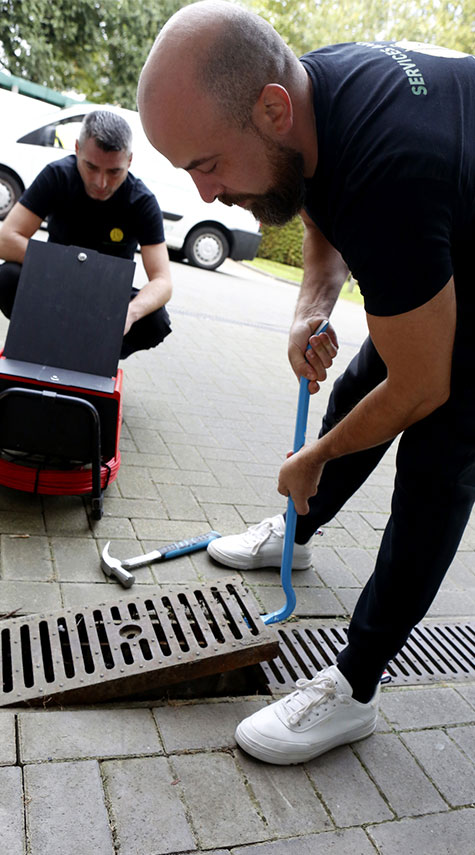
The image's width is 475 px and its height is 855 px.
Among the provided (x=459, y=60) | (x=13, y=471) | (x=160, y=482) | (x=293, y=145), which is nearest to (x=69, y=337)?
(x=13, y=471)

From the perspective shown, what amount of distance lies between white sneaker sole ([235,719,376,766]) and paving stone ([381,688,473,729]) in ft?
0.66

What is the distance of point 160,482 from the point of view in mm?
3090

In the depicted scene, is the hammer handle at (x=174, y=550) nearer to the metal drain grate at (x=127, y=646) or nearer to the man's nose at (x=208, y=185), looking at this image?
the metal drain grate at (x=127, y=646)

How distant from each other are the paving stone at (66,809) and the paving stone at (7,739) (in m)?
0.05

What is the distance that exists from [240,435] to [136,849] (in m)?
2.66

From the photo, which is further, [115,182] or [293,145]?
[115,182]

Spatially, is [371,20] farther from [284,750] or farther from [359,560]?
[284,750]

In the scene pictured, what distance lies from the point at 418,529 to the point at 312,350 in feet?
2.03

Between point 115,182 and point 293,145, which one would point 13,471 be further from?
point 293,145

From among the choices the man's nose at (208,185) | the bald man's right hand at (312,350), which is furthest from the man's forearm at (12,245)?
the man's nose at (208,185)

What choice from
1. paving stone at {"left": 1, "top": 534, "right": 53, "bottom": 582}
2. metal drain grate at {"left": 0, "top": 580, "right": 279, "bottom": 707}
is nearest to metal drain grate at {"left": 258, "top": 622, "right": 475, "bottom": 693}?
metal drain grate at {"left": 0, "top": 580, "right": 279, "bottom": 707}

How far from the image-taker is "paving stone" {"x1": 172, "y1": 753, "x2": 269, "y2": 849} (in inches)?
59.0

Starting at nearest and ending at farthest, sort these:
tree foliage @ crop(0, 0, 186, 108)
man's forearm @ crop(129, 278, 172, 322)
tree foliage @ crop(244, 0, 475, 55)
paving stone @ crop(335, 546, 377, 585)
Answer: paving stone @ crop(335, 546, 377, 585) < man's forearm @ crop(129, 278, 172, 322) < tree foliage @ crop(0, 0, 186, 108) < tree foliage @ crop(244, 0, 475, 55)

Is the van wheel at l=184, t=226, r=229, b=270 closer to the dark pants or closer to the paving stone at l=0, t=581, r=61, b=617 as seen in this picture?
the dark pants
